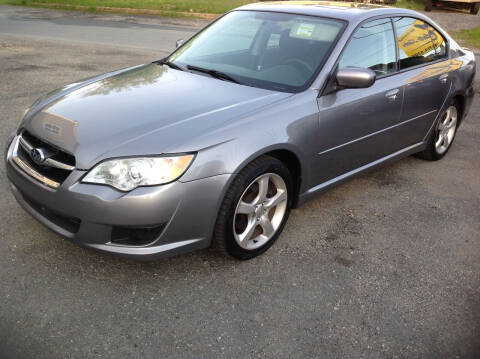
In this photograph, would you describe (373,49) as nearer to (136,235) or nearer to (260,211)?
(260,211)

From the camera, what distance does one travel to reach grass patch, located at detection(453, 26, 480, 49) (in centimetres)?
1280

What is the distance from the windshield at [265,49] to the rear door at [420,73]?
2.96 feet

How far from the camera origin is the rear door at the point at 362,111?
3.33m

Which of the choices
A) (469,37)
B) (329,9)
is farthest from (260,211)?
(469,37)

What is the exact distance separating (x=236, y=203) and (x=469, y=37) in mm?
13534

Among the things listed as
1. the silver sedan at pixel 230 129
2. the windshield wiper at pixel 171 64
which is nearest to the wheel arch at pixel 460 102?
the silver sedan at pixel 230 129

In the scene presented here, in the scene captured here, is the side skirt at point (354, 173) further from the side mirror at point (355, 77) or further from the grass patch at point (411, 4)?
the grass patch at point (411, 4)

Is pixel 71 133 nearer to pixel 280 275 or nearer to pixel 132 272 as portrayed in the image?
pixel 132 272

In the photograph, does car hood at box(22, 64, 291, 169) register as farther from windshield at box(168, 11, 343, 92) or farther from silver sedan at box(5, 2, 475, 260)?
windshield at box(168, 11, 343, 92)

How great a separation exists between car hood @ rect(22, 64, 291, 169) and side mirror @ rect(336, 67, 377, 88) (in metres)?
0.42

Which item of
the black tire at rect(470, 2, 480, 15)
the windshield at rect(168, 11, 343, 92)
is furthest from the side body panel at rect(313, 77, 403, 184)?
the black tire at rect(470, 2, 480, 15)

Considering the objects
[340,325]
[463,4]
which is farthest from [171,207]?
[463,4]

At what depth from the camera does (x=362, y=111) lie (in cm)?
354

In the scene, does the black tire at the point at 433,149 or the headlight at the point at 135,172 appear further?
the black tire at the point at 433,149
